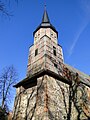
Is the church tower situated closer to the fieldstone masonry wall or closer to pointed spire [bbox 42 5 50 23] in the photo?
pointed spire [bbox 42 5 50 23]

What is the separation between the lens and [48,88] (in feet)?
49.2

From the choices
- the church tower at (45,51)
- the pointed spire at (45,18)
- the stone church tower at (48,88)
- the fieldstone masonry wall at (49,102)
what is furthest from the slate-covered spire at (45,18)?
the fieldstone masonry wall at (49,102)

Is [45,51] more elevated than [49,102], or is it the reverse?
[45,51]

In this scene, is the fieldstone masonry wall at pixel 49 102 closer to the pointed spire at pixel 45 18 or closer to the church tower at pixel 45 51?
the church tower at pixel 45 51

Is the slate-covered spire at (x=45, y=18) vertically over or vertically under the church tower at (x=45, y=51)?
over

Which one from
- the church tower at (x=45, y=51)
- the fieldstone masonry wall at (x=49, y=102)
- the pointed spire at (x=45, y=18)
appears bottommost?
the fieldstone masonry wall at (x=49, y=102)

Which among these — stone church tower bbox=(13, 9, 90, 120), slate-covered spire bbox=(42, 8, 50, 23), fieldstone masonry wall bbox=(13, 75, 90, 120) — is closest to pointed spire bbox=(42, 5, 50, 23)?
slate-covered spire bbox=(42, 8, 50, 23)

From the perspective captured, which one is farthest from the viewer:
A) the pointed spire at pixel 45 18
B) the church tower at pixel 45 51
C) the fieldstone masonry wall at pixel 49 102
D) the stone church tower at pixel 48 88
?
the pointed spire at pixel 45 18

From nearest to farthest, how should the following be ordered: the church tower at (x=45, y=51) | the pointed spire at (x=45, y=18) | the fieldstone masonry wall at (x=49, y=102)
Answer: the fieldstone masonry wall at (x=49, y=102) → the church tower at (x=45, y=51) → the pointed spire at (x=45, y=18)

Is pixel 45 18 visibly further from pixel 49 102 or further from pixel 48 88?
pixel 49 102

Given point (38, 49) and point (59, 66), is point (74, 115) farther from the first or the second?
point (38, 49)

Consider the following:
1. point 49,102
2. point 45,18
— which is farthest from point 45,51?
point 45,18

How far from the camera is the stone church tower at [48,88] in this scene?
1462cm

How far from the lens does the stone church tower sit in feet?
48.0
